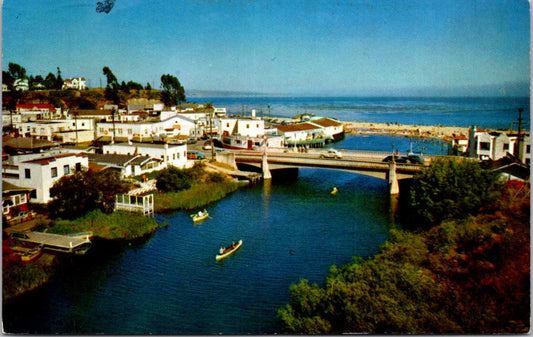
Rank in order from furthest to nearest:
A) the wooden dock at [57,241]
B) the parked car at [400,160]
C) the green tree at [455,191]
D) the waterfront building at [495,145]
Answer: the parked car at [400,160] < the waterfront building at [495,145] < the green tree at [455,191] < the wooden dock at [57,241]

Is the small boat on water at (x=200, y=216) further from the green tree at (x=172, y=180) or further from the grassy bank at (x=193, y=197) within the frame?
the green tree at (x=172, y=180)

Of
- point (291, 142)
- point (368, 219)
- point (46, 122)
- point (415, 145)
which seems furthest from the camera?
point (415, 145)

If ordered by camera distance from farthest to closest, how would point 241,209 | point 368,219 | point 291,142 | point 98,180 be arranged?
point 291,142, point 241,209, point 368,219, point 98,180

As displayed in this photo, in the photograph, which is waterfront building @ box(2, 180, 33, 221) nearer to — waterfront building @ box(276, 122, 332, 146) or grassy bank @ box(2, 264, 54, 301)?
grassy bank @ box(2, 264, 54, 301)

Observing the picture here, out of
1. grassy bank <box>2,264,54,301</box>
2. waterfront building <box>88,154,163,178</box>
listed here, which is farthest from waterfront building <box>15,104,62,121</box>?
grassy bank <box>2,264,54,301</box>

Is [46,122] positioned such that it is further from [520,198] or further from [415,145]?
[415,145]

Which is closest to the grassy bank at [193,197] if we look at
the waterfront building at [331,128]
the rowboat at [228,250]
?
the rowboat at [228,250]

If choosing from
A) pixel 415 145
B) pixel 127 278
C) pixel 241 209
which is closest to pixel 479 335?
pixel 127 278

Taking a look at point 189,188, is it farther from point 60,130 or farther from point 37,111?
point 37,111
